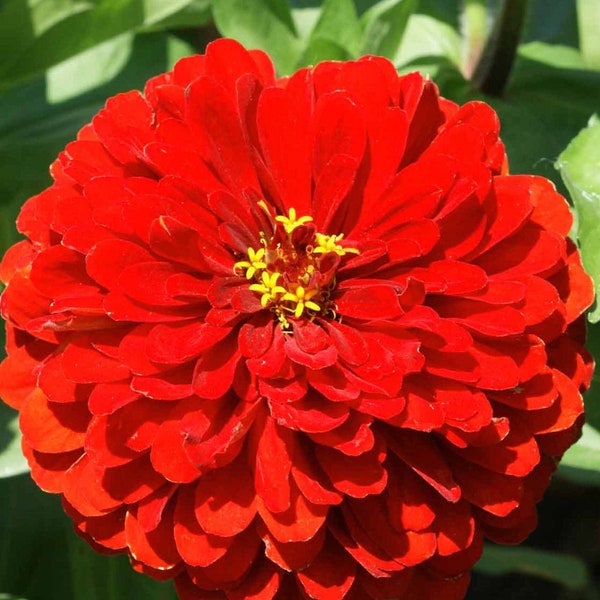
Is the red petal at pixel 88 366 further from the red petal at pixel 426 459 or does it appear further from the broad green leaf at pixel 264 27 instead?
the broad green leaf at pixel 264 27

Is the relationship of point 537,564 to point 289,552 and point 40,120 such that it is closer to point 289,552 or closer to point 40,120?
point 289,552

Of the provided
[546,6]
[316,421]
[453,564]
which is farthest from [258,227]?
[546,6]

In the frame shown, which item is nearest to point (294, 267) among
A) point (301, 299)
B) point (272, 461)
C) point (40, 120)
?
point (301, 299)

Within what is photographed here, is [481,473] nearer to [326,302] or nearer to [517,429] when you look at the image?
[517,429]

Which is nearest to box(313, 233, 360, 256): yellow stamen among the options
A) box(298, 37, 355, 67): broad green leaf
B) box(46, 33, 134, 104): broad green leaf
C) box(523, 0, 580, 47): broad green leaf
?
box(298, 37, 355, 67): broad green leaf

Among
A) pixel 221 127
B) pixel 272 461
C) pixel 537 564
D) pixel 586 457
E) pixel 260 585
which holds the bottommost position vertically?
pixel 537 564
